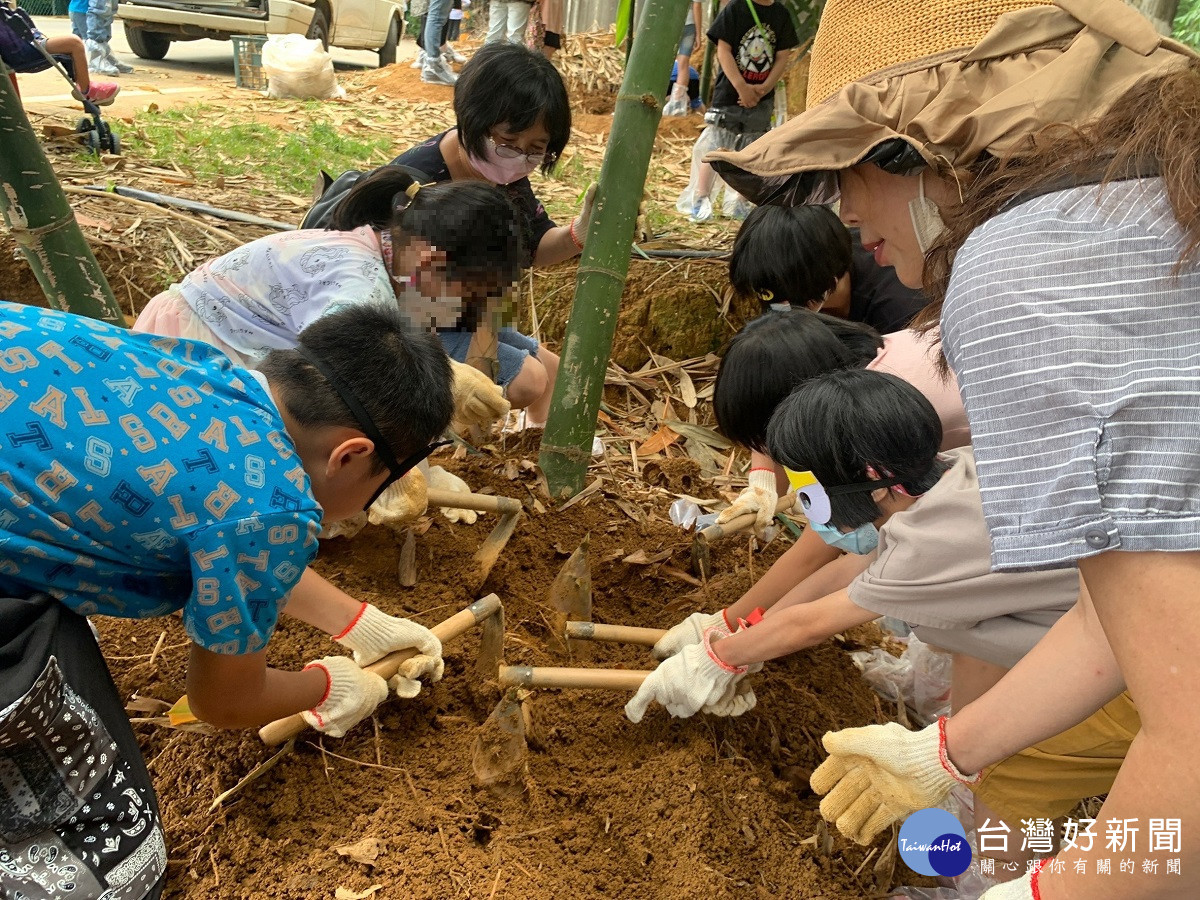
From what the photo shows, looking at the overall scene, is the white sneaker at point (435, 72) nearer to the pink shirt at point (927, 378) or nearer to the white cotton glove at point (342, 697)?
the pink shirt at point (927, 378)

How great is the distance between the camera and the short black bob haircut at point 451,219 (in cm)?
220

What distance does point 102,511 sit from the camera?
3.95ft

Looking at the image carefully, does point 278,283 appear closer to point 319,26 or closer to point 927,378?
point 927,378

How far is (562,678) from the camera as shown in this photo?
209cm

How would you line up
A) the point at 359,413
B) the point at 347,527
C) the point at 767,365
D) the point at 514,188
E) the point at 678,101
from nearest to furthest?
the point at 359,413 < the point at 767,365 < the point at 347,527 < the point at 514,188 < the point at 678,101

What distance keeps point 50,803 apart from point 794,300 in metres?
2.46

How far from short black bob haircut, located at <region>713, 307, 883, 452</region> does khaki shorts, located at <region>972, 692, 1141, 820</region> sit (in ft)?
3.00

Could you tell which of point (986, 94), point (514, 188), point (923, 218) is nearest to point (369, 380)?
point (923, 218)

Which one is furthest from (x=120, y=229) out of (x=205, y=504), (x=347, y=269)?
(x=205, y=504)

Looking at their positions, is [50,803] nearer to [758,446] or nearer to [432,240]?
[432,240]

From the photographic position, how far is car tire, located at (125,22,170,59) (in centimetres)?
1162

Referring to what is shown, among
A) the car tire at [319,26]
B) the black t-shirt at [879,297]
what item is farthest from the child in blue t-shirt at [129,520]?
the car tire at [319,26]

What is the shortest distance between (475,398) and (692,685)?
1.19 metres

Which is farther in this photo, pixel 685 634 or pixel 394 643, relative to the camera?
pixel 685 634
